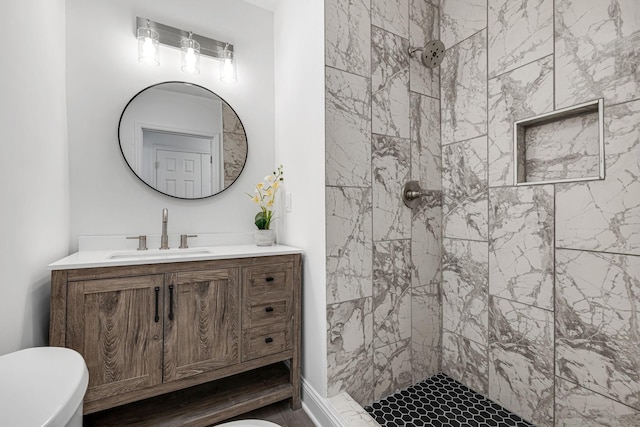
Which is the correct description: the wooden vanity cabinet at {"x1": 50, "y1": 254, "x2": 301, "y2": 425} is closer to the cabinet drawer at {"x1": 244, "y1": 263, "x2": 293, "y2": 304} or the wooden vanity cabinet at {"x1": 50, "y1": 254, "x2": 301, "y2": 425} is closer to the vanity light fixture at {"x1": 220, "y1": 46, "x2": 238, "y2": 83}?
the cabinet drawer at {"x1": 244, "y1": 263, "x2": 293, "y2": 304}

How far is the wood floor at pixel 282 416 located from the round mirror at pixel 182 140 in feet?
4.40

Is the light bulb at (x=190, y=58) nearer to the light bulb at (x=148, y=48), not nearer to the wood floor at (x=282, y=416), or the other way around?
the light bulb at (x=148, y=48)

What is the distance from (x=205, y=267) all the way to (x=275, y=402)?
918 millimetres

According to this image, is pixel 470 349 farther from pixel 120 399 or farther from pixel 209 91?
pixel 209 91

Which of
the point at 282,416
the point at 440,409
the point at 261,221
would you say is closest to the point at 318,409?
the point at 282,416

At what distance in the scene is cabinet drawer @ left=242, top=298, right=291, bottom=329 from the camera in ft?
5.00

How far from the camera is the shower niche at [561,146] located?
1312mm

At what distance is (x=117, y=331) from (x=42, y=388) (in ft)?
1.71

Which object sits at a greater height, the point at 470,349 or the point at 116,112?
the point at 116,112

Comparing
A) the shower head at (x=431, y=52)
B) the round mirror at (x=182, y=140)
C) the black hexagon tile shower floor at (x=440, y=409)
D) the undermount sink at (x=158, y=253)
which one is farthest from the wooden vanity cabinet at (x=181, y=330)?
the shower head at (x=431, y=52)

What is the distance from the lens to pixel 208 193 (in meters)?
1.94

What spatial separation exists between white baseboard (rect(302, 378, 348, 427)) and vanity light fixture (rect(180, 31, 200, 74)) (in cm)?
208

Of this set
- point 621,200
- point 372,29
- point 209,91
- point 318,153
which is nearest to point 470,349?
point 621,200

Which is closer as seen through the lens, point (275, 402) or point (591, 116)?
point (591, 116)
